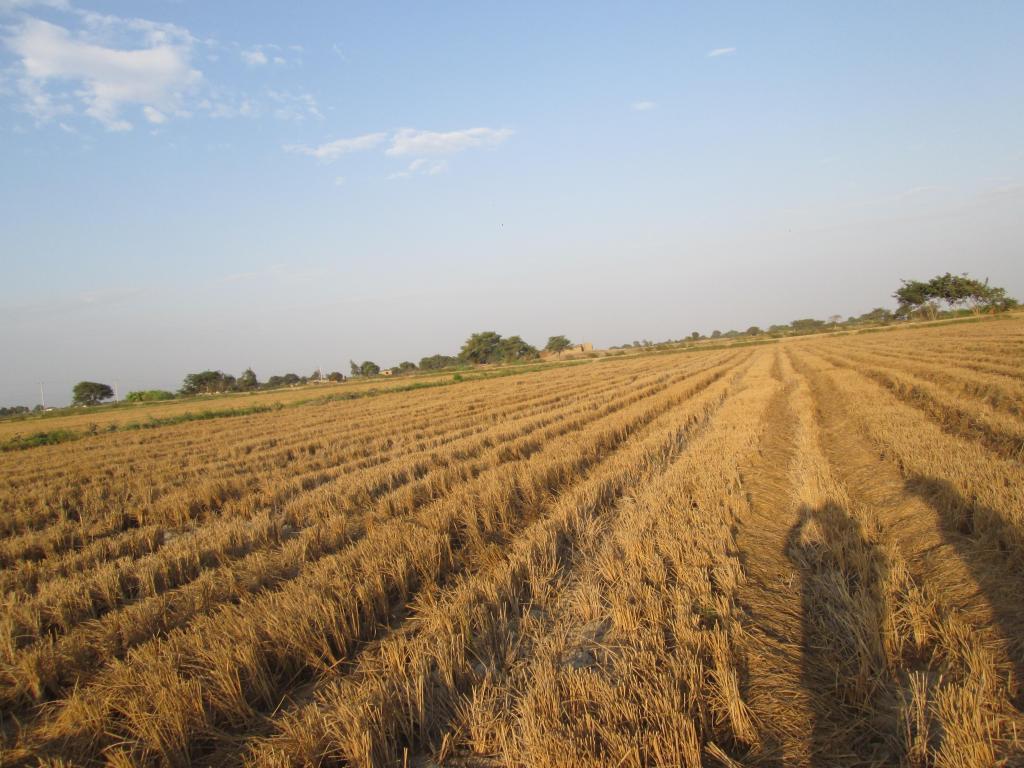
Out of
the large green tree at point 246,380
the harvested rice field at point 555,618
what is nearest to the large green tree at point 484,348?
the large green tree at point 246,380

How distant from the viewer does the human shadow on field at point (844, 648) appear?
2434 millimetres

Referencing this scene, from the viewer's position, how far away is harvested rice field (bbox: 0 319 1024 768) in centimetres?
250

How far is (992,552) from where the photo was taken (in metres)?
4.12

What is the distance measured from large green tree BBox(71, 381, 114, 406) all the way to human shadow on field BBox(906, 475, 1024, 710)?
130 metres

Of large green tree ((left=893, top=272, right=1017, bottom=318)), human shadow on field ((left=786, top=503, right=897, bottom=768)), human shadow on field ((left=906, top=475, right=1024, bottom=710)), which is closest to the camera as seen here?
human shadow on field ((left=786, top=503, right=897, bottom=768))

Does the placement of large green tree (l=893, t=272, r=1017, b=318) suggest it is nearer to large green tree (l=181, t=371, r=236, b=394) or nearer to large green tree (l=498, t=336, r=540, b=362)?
large green tree (l=498, t=336, r=540, b=362)

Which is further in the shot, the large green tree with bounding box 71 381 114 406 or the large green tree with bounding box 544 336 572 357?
the large green tree with bounding box 544 336 572 357

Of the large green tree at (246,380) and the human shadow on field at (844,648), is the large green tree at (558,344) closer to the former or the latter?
the large green tree at (246,380)

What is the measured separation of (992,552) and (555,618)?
378cm

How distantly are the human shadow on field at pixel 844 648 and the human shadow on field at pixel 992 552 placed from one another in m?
0.62

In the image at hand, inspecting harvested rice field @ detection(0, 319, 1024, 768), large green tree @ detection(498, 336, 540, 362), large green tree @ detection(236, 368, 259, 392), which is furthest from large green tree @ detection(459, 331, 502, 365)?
harvested rice field @ detection(0, 319, 1024, 768)

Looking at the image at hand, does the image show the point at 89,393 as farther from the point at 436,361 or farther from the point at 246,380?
the point at 436,361

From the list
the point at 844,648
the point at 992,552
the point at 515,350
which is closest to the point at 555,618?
the point at 844,648

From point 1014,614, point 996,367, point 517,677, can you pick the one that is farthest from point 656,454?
point 996,367
